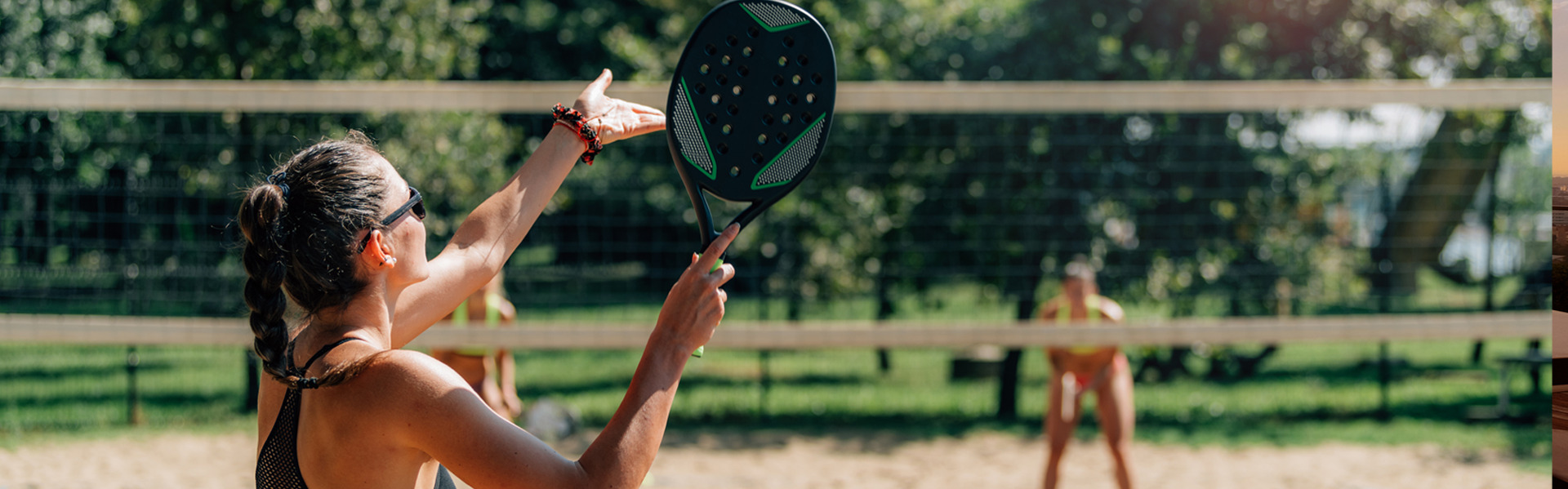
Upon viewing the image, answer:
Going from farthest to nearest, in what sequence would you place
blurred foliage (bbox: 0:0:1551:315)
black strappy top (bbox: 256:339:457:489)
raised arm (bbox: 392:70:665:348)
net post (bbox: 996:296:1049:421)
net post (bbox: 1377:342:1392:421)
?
1. net post (bbox: 996:296:1049:421)
2. net post (bbox: 1377:342:1392:421)
3. blurred foliage (bbox: 0:0:1551:315)
4. raised arm (bbox: 392:70:665:348)
5. black strappy top (bbox: 256:339:457:489)

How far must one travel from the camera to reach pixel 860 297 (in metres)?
8.20

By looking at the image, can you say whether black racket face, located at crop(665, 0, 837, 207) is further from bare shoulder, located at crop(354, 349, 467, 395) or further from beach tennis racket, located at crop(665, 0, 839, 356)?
bare shoulder, located at crop(354, 349, 467, 395)

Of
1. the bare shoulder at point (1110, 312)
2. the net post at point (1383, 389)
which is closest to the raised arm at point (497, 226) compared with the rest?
the bare shoulder at point (1110, 312)

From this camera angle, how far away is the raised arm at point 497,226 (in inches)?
69.6

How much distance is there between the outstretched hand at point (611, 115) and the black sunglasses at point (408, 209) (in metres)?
0.37

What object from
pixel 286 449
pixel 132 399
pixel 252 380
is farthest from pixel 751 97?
pixel 132 399

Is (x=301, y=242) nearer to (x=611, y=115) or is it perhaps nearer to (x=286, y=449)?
(x=286, y=449)

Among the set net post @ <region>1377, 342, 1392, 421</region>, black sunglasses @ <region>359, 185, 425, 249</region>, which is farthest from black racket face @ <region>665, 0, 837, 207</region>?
net post @ <region>1377, 342, 1392, 421</region>

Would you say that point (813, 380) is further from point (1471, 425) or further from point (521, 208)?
point (521, 208)

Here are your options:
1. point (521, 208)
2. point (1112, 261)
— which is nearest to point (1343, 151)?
point (1112, 261)

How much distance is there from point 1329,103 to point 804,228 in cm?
398

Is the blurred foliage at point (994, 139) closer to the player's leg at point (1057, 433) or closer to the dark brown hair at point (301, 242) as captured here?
the player's leg at point (1057, 433)

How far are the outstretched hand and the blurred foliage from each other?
16.2 ft

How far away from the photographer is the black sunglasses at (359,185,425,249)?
1437 millimetres
